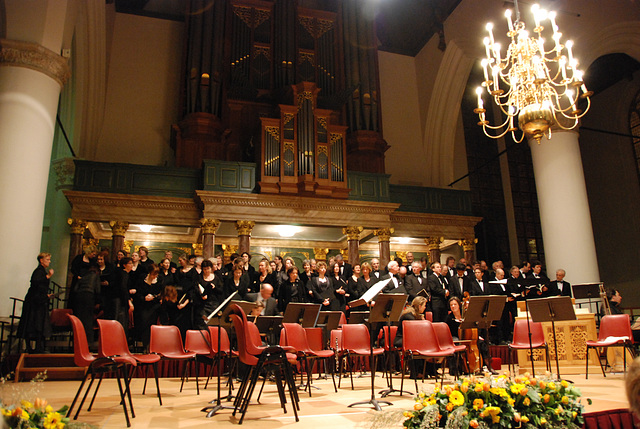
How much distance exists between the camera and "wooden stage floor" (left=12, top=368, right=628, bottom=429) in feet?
11.2

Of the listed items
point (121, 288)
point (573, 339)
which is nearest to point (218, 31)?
point (121, 288)

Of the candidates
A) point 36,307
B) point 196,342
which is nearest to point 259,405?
point 196,342

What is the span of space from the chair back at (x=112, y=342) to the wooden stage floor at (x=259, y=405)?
42cm

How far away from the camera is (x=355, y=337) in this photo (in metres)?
5.61

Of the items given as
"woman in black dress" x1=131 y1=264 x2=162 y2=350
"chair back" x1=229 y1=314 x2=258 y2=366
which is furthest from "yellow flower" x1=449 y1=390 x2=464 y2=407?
"woman in black dress" x1=131 y1=264 x2=162 y2=350

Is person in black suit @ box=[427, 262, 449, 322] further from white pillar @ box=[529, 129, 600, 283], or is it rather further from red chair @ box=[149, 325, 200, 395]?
red chair @ box=[149, 325, 200, 395]

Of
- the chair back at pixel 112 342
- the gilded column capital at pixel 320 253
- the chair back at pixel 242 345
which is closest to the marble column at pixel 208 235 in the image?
the gilded column capital at pixel 320 253

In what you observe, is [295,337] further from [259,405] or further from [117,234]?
[117,234]

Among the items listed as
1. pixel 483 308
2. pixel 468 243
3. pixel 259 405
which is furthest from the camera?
pixel 468 243

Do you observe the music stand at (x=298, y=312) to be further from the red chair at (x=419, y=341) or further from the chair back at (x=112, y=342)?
the chair back at (x=112, y=342)

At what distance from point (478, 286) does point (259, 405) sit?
14.7ft

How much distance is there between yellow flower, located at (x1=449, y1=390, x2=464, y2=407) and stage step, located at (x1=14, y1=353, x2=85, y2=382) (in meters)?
5.12

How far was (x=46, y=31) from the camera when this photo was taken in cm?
720

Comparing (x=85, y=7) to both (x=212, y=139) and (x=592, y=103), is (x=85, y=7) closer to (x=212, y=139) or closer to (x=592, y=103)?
(x=212, y=139)
